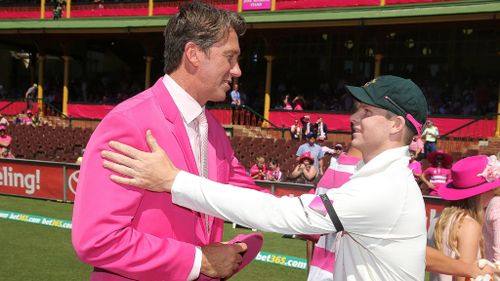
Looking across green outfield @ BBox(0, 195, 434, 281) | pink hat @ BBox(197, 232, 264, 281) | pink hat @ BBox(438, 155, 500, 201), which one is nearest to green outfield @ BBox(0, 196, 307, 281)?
green outfield @ BBox(0, 195, 434, 281)

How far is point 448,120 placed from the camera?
16297 mm

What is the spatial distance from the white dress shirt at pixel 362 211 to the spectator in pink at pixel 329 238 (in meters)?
1.43

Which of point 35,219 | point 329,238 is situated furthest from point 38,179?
point 329,238

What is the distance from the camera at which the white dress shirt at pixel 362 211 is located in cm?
206

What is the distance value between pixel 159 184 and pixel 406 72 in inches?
870

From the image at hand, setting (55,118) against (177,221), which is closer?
(177,221)

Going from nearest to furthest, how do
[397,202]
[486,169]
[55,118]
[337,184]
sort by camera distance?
[397,202]
[486,169]
[337,184]
[55,118]

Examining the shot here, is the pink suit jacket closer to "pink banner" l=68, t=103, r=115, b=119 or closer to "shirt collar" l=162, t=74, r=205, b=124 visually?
"shirt collar" l=162, t=74, r=205, b=124

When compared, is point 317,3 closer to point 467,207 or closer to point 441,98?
point 441,98

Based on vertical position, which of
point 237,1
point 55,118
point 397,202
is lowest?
point 55,118

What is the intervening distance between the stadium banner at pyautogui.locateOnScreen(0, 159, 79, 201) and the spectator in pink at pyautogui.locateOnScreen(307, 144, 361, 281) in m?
9.28

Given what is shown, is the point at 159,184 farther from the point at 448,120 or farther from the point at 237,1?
the point at 237,1

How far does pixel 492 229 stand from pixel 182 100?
2.69 metres

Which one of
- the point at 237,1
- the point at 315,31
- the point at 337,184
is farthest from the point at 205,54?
the point at 237,1
